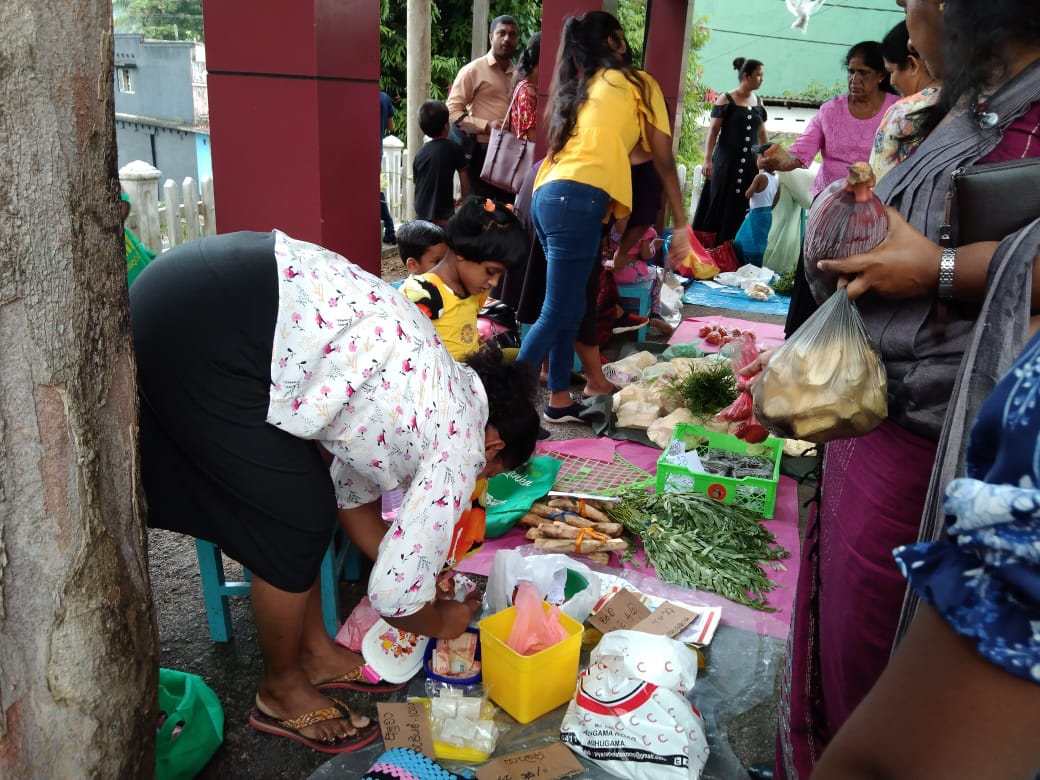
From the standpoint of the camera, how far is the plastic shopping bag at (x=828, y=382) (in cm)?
125

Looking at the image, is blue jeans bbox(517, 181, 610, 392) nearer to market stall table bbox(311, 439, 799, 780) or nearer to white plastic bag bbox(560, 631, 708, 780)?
market stall table bbox(311, 439, 799, 780)

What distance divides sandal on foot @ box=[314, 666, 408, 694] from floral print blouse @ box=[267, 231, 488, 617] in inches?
22.2

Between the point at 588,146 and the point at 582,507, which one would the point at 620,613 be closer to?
the point at 582,507

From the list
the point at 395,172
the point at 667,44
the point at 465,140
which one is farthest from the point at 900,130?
the point at 395,172

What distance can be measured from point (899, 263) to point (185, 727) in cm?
179

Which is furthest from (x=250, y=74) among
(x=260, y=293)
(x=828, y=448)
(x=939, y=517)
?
(x=939, y=517)

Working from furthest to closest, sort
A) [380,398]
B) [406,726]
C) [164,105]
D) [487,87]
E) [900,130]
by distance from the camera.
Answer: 1. [164,105]
2. [487,87]
3. [406,726]
4. [380,398]
5. [900,130]

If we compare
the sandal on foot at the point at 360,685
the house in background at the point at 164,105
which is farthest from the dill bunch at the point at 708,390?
the house in background at the point at 164,105

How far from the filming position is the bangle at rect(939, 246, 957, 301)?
48.1 inches

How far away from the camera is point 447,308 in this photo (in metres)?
3.27

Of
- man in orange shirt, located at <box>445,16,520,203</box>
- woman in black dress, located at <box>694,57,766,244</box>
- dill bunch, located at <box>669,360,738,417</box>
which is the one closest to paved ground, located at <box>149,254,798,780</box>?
dill bunch, located at <box>669,360,738,417</box>

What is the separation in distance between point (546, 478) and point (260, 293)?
76.3 inches

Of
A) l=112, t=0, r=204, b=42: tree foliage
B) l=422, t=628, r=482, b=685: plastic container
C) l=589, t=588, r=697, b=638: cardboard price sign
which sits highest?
l=112, t=0, r=204, b=42: tree foliage

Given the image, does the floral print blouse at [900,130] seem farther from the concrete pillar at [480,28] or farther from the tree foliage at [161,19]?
the tree foliage at [161,19]
